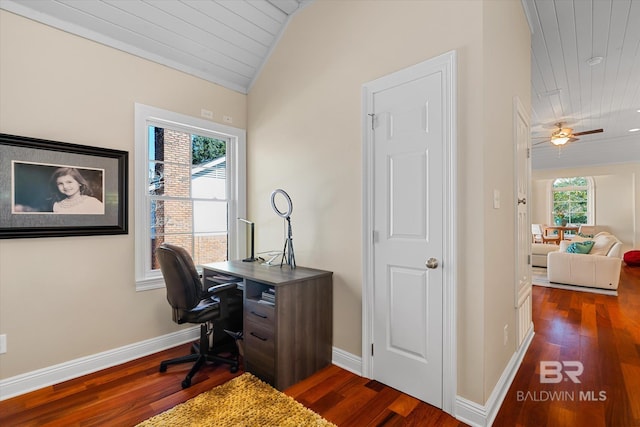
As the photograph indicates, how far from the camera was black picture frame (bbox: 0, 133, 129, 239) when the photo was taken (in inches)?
82.1

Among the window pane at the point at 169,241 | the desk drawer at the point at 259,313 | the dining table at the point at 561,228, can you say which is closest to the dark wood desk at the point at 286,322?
the desk drawer at the point at 259,313

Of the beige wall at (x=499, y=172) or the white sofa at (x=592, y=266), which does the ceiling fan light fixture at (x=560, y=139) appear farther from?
the beige wall at (x=499, y=172)

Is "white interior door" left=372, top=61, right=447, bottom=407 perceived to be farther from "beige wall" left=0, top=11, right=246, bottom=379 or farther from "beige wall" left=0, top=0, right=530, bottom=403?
"beige wall" left=0, top=11, right=246, bottom=379

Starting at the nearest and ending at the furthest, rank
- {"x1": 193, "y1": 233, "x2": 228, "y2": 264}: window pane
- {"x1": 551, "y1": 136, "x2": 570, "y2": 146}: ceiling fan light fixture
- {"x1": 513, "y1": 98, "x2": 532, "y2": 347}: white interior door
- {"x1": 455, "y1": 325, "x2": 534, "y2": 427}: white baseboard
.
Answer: {"x1": 455, "y1": 325, "x2": 534, "y2": 427}: white baseboard → {"x1": 513, "y1": 98, "x2": 532, "y2": 347}: white interior door → {"x1": 193, "y1": 233, "x2": 228, "y2": 264}: window pane → {"x1": 551, "y1": 136, "x2": 570, "y2": 146}: ceiling fan light fixture

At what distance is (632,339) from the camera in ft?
9.61

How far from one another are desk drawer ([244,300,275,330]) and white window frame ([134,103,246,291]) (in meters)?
1.06

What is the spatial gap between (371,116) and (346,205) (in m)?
0.72

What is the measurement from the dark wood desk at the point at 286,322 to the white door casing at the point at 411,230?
363mm

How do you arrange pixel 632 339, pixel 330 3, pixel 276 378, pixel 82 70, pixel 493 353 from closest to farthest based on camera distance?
pixel 493 353 → pixel 276 378 → pixel 82 70 → pixel 330 3 → pixel 632 339

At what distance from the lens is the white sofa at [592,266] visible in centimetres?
463

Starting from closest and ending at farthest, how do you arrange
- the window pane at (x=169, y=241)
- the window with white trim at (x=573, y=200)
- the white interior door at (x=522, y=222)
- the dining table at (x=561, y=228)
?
the white interior door at (x=522, y=222) → the window pane at (x=169, y=241) → the window with white trim at (x=573, y=200) → the dining table at (x=561, y=228)

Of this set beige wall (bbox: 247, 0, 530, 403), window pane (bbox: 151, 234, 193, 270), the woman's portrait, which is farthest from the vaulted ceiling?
window pane (bbox: 151, 234, 193, 270)

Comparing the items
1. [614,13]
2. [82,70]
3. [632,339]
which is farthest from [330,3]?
[632,339]

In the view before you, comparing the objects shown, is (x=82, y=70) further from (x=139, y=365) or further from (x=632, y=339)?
(x=632, y=339)
